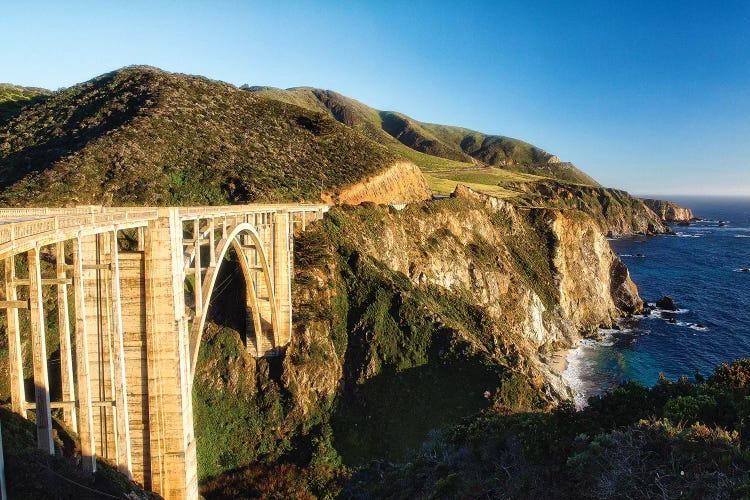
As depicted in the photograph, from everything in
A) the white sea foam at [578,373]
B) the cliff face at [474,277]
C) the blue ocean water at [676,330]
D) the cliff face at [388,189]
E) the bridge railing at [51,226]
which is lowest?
the white sea foam at [578,373]

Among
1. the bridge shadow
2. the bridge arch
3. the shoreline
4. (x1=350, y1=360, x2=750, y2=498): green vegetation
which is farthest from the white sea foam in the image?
the bridge shadow

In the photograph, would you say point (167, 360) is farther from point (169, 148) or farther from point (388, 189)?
point (388, 189)

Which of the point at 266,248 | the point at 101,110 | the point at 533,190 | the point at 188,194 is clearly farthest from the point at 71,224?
the point at 533,190

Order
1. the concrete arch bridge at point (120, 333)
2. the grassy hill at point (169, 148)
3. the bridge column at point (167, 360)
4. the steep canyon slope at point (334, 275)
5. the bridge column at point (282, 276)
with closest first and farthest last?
the concrete arch bridge at point (120, 333) < the bridge column at point (167, 360) < the steep canyon slope at point (334, 275) < the bridge column at point (282, 276) < the grassy hill at point (169, 148)

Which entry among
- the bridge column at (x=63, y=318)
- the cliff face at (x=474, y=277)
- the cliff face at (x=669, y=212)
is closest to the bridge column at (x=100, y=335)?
the bridge column at (x=63, y=318)

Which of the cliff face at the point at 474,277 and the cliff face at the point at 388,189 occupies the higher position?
the cliff face at the point at 388,189

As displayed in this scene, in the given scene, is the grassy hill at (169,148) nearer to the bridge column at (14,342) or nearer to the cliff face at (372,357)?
the cliff face at (372,357)
